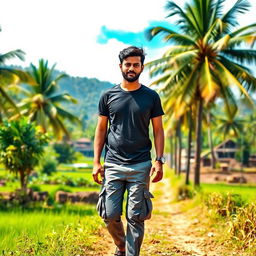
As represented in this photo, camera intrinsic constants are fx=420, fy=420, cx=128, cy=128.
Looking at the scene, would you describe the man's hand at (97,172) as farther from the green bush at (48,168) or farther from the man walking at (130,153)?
the green bush at (48,168)

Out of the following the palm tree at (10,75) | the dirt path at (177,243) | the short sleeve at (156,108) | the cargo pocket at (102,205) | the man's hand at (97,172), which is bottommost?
the dirt path at (177,243)

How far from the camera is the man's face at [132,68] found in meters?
3.78

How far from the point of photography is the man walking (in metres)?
3.70

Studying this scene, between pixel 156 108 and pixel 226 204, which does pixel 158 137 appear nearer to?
pixel 156 108

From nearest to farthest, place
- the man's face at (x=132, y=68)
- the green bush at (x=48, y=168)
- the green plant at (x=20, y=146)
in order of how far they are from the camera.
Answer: the man's face at (x=132, y=68)
the green plant at (x=20, y=146)
the green bush at (x=48, y=168)

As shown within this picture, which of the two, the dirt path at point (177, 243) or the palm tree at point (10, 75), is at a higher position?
the palm tree at point (10, 75)

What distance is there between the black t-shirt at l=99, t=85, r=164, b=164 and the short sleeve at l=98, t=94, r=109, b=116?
0.05m

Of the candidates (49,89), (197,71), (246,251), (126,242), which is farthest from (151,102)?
(49,89)

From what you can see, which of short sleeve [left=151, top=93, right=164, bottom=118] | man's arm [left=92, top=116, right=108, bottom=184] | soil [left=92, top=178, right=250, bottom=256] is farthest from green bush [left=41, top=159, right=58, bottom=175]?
short sleeve [left=151, top=93, right=164, bottom=118]

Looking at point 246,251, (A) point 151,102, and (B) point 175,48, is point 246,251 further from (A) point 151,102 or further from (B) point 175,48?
(B) point 175,48

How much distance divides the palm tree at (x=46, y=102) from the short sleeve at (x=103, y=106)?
2081 cm

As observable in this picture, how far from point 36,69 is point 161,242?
22.5m

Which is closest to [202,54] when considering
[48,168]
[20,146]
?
[20,146]

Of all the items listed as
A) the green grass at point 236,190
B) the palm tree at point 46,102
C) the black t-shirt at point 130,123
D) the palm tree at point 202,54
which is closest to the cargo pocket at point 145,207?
the black t-shirt at point 130,123
